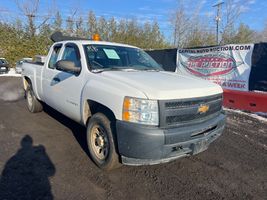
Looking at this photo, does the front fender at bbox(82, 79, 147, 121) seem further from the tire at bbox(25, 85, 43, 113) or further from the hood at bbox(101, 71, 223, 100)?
the tire at bbox(25, 85, 43, 113)

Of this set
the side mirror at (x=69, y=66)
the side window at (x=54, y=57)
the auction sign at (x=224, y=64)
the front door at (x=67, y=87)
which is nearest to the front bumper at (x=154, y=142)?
the front door at (x=67, y=87)

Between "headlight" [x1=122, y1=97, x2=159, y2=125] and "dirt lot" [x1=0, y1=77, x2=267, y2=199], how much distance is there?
948mm

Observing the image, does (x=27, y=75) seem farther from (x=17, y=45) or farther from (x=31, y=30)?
(x=31, y=30)

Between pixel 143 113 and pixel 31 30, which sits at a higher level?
pixel 31 30

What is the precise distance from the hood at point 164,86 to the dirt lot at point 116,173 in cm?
123

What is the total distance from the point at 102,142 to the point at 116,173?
50 centimetres

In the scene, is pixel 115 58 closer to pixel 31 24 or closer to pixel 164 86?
pixel 164 86

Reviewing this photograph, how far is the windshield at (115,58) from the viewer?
4.22 m

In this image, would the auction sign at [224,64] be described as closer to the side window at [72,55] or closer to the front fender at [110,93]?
the side window at [72,55]

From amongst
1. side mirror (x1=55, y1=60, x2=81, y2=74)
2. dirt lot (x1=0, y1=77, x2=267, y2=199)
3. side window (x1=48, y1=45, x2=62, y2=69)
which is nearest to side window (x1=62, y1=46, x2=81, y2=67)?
side mirror (x1=55, y1=60, x2=81, y2=74)

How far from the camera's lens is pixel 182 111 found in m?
3.21

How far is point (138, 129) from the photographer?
119 inches

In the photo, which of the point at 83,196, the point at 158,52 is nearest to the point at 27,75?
the point at 83,196

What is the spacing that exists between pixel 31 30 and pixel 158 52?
17864mm
